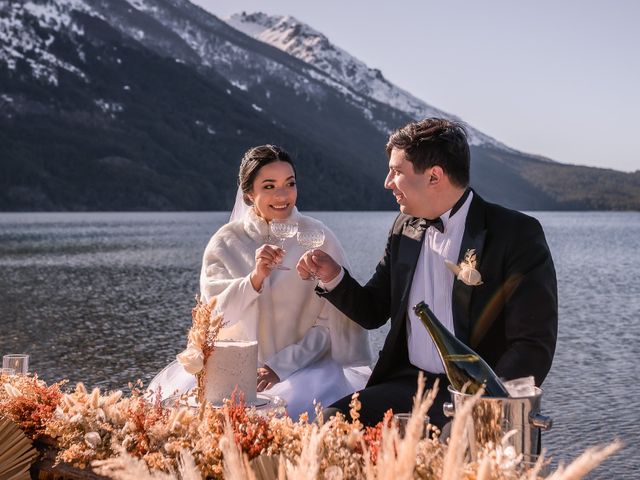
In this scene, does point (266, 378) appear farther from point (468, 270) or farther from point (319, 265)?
point (468, 270)

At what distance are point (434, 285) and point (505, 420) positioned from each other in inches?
89.5

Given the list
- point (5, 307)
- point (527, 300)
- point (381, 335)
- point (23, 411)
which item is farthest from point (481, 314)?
point (5, 307)

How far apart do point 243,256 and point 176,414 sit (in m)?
2.99

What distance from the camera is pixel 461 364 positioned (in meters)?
3.06

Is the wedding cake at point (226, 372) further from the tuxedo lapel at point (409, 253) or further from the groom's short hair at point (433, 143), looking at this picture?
the groom's short hair at point (433, 143)

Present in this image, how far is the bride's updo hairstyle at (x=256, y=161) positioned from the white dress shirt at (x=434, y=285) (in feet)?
4.61

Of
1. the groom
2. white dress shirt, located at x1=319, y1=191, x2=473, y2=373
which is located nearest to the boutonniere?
the groom

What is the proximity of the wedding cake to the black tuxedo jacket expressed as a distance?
0.88 meters

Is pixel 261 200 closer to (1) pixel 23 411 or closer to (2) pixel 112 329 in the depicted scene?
(1) pixel 23 411

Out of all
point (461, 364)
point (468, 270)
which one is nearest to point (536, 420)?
point (461, 364)

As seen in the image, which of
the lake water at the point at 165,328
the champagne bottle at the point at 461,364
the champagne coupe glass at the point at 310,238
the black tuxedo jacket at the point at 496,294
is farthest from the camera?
the lake water at the point at 165,328

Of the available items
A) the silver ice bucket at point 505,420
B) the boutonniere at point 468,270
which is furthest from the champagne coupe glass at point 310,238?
the silver ice bucket at point 505,420

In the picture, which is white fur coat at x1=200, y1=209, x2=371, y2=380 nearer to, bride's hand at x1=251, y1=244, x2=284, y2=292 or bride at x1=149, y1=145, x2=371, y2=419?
bride at x1=149, y1=145, x2=371, y2=419

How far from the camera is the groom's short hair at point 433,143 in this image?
14.3ft
